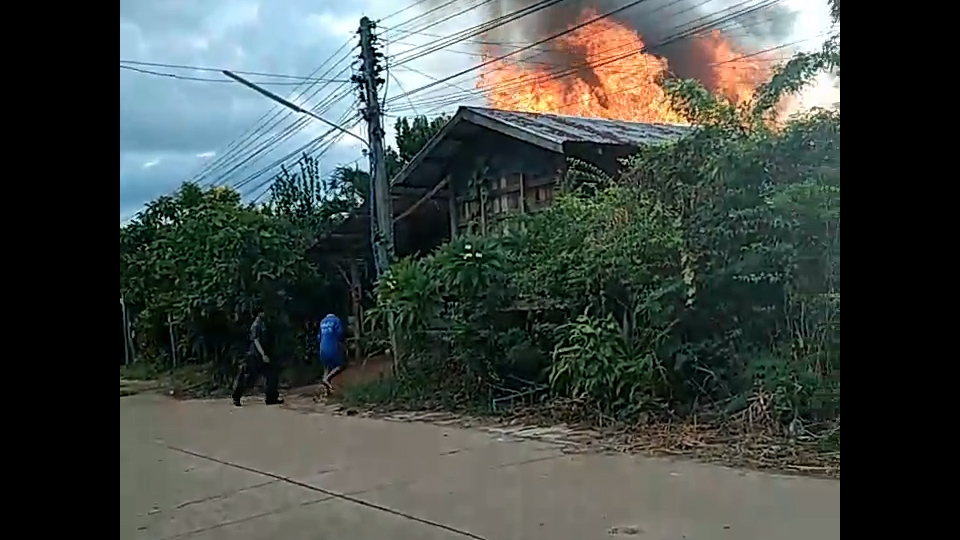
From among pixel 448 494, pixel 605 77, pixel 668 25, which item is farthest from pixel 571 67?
pixel 448 494

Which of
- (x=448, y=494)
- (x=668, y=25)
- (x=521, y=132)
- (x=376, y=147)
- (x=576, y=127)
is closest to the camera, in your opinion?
(x=448, y=494)

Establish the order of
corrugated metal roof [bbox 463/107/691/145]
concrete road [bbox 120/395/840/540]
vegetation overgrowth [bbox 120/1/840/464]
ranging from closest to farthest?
concrete road [bbox 120/395/840/540] < vegetation overgrowth [bbox 120/1/840/464] < corrugated metal roof [bbox 463/107/691/145]

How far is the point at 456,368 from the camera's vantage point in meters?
5.65

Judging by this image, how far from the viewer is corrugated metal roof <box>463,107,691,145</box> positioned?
604 cm

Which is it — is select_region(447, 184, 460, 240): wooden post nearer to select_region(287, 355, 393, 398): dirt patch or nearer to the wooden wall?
the wooden wall

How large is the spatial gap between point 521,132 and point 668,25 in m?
1.74

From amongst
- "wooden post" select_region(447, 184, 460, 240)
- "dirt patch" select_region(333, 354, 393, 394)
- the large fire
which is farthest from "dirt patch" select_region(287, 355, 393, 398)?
the large fire

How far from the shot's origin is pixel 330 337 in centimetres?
693

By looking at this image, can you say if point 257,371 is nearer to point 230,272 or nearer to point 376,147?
point 230,272

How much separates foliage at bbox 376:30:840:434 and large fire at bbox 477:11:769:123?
194mm

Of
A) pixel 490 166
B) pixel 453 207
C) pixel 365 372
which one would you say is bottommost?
pixel 365 372

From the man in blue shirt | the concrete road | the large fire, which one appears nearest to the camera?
the concrete road
